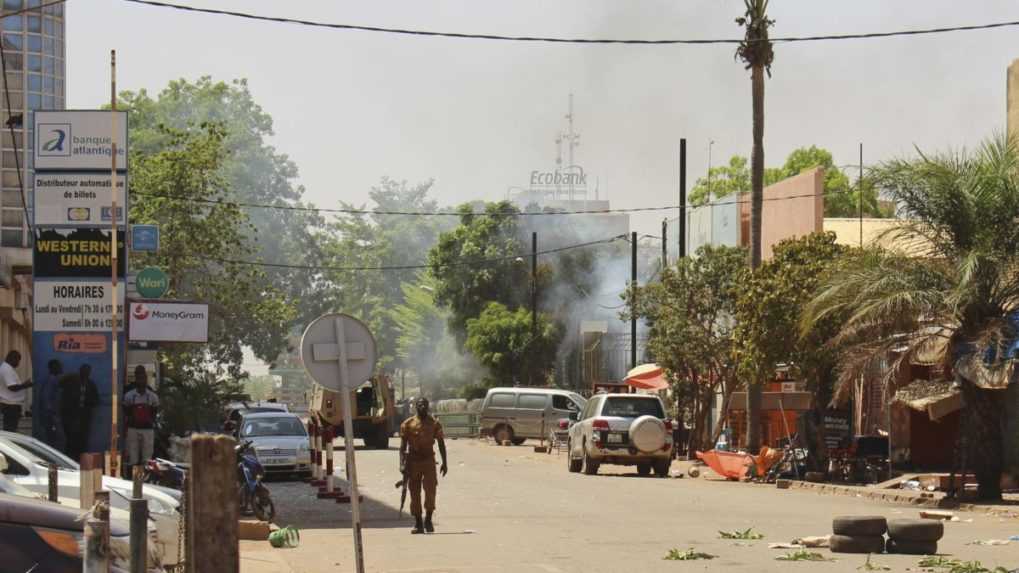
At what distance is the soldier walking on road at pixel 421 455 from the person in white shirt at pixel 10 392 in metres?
7.75

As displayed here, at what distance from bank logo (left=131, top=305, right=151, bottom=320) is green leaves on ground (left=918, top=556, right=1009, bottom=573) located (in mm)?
19904

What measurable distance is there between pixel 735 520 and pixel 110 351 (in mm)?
11470

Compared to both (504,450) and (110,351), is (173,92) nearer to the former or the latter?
(504,450)

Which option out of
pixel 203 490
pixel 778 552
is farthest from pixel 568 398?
pixel 203 490

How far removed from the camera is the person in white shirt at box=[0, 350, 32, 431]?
2612 cm

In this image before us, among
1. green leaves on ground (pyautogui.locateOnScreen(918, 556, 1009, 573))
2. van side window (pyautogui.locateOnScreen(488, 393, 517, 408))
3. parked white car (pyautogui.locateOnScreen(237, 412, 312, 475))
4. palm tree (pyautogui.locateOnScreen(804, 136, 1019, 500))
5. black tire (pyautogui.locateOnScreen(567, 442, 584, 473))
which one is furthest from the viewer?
van side window (pyautogui.locateOnScreen(488, 393, 517, 408))

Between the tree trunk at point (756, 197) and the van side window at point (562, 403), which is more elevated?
the tree trunk at point (756, 197)

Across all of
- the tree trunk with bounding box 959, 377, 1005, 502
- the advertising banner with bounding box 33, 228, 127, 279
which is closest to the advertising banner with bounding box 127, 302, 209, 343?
the advertising banner with bounding box 33, 228, 127, 279

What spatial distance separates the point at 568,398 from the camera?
58.3m

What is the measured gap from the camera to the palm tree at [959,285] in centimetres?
2709

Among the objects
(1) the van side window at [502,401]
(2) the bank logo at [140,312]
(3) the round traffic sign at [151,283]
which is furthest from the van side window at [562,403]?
(2) the bank logo at [140,312]

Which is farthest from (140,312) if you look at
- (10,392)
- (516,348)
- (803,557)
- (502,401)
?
(516,348)

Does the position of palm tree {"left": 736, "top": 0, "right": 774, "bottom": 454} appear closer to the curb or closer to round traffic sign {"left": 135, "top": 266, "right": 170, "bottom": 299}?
the curb

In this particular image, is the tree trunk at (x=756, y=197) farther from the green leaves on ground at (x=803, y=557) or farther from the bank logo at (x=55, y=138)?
the green leaves on ground at (x=803, y=557)
